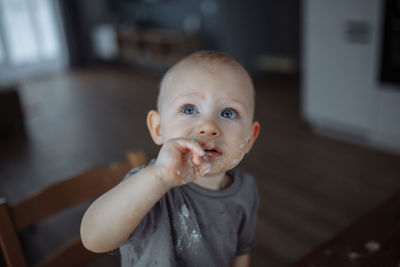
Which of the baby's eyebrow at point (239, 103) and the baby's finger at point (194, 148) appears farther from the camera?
the baby's eyebrow at point (239, 103)

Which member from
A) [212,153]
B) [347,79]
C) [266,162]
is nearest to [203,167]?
[212,153]

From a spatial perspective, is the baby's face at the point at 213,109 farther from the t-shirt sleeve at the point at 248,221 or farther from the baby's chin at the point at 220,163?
the t-shirt sleeve at the point at 248,221

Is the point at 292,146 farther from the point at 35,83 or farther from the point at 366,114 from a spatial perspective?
the point at 35,83

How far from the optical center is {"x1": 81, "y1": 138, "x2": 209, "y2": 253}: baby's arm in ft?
1.69

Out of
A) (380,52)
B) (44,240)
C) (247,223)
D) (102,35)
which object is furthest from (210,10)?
(247,223)

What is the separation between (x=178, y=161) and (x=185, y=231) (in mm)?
235

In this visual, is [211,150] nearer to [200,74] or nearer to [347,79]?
[200,74]

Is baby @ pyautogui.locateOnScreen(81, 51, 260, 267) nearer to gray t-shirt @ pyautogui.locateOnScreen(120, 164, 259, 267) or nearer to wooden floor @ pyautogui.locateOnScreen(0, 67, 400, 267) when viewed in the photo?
gray t-shirt @ pyautogui.locateOnScreen(120, 164, 259, 267)

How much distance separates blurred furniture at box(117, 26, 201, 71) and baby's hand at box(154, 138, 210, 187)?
5539mm

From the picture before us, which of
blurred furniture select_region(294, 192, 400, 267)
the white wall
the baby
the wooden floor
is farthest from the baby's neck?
the white wall

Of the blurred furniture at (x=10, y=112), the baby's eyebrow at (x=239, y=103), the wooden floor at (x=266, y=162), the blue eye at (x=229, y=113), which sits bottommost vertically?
the wooden floor at (x=266, y=162)

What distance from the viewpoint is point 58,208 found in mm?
935

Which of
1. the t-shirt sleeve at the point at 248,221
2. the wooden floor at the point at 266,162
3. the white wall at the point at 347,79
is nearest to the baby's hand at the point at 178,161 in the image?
the t-shirt sleeve at the point at 248,221

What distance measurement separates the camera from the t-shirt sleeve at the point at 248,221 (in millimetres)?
790
